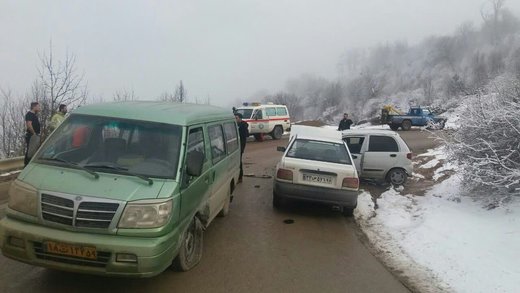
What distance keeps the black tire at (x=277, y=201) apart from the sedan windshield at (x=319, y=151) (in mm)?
840

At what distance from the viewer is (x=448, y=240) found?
661cm

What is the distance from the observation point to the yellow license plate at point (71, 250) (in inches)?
152

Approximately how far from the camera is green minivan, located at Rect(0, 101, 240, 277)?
12.8ft

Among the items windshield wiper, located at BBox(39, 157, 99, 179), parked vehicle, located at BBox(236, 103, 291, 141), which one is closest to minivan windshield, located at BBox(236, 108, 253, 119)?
parked vehicle, located at BBox(236, 103, 291, 141)

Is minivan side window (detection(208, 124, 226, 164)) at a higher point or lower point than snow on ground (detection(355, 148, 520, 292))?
higher

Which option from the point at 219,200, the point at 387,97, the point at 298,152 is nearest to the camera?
the point at 219,200

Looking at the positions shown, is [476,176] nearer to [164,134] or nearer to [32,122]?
[164,134]

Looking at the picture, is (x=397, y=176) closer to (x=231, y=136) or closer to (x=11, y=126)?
(x=231, y=136)

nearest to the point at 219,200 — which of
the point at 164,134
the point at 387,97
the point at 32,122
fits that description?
the point at 164,134

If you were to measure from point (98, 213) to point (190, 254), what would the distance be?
58.6 inches

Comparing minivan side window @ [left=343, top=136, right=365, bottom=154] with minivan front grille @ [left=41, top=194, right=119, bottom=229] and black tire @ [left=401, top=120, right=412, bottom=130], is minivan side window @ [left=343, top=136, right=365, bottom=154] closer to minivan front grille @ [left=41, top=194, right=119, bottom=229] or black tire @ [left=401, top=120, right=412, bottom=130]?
minivan front grille @ [left=41, top=194, right=119, bottom=229]

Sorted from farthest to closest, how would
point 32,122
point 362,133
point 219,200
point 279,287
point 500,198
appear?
point 362,133
point 32,122
point 500,198
point 219,200
point 279,287

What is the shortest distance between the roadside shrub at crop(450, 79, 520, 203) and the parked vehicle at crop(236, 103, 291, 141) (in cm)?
1466

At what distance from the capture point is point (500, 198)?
784 centimetres
